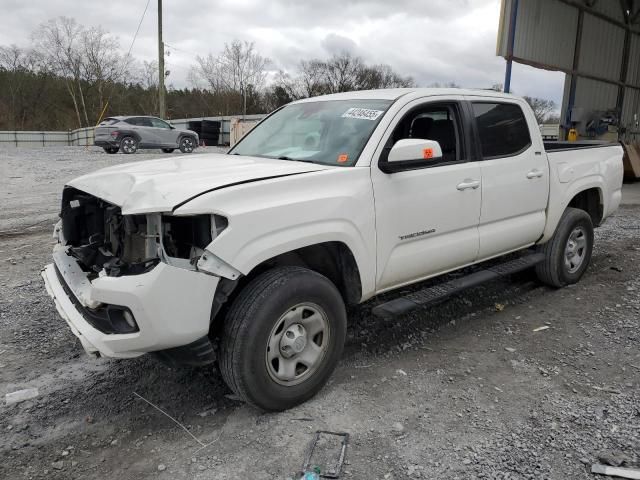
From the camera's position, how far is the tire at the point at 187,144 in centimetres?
2214

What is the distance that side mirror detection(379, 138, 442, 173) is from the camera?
3.28 meters

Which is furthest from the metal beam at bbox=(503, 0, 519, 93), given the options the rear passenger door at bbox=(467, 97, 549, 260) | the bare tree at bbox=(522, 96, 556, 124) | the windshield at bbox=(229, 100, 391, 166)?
the bare tree at bbox=(522, 96, 556, 124)

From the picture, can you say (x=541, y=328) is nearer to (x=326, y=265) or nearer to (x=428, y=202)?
(x=428, y=202)

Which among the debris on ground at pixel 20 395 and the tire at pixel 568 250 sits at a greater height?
the tire at pixel 568 250

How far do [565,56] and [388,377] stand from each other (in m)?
15.5

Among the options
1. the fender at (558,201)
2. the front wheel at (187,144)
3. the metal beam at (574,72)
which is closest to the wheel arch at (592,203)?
the fender at (558,201)

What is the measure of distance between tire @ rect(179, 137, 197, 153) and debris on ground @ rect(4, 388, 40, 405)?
19.8 meters

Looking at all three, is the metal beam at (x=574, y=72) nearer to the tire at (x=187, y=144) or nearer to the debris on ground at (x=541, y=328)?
the debris on ground at (x=541, y=328)

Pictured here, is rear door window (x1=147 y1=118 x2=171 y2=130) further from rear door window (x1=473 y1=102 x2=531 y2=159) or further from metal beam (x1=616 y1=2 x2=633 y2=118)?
rear door window (x1=473 y1=102 x2=531 y2=159)

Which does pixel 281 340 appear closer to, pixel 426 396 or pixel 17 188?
pixel 426 396

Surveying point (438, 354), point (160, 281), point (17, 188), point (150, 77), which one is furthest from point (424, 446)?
point (150, 77)

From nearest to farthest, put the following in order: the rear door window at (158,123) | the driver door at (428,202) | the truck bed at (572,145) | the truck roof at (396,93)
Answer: the driver door at (428,202) < the truck roof at (396,93) < the truck bed at (572,145) < the rear door window at (158,123)

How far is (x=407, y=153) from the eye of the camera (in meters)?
3.29

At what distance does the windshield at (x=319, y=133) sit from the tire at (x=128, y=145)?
57.9 feet
